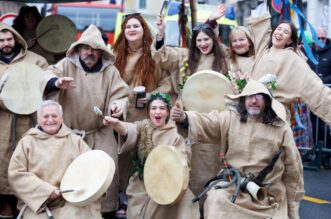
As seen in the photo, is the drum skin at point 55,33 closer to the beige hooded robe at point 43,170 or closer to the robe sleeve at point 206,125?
the beige hooded robe at point 43,170

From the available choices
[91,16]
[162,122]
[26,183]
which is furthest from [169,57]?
[91,16]

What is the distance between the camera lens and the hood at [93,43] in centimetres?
594

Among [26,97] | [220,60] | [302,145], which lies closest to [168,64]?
[220,60]

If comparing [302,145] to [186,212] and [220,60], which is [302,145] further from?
[186,212]

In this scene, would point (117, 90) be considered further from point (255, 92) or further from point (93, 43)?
point (255, 92)

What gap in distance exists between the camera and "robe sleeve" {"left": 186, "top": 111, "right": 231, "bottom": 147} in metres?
5.40

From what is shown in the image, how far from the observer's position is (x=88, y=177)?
5.20 meters

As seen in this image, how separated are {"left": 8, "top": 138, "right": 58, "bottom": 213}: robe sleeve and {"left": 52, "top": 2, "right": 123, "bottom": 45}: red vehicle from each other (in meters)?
15.3

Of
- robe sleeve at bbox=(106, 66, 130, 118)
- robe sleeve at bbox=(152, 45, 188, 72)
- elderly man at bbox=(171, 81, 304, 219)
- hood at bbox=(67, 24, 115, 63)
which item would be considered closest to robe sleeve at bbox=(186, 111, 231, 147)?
elderly man at bbox=(171, 81, 304, 219)

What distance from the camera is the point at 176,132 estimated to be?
575 cm

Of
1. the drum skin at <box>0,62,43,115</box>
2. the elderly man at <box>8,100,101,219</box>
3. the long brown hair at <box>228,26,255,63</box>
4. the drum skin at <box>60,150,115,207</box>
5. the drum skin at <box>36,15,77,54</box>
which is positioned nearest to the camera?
the drum skin at <box>60,150,115,207</box>

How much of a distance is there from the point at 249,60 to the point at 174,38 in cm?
434

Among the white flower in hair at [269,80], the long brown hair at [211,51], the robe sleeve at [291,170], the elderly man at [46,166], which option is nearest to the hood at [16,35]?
the elderly man at [46,166]

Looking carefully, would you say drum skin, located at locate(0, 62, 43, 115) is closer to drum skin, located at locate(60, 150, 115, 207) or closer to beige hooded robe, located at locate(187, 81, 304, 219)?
drum skin, located at locate(60, 150, 115, 207)
